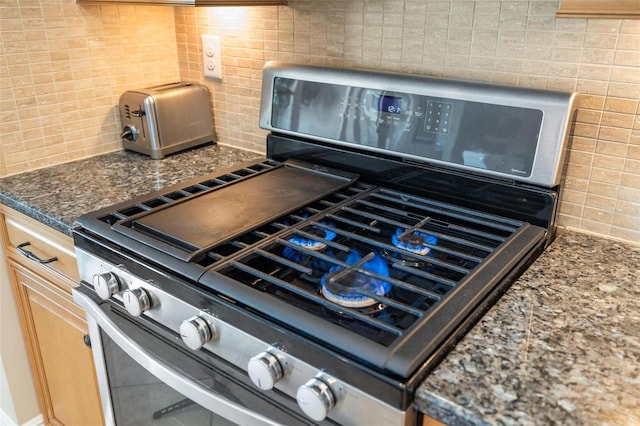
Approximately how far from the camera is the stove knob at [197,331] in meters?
0.87

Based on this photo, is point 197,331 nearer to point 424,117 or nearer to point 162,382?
point 162,382

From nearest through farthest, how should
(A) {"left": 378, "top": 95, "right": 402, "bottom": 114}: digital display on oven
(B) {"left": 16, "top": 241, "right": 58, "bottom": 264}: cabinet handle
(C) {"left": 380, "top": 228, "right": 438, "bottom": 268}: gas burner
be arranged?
1. (C) {"left": 380, "top": 228, "right": 438, "bottom": 268}: gas burner
2. (A) {"left": 378, "top": 95, "right": 402, "bottom": 114}: digital display on oven
3. (B) {"left": 16, "top": 241, "right": 58, "bottom": 264}: cabinet handle

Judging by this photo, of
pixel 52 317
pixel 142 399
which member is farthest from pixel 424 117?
pixel 52 317

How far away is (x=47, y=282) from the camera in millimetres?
1372

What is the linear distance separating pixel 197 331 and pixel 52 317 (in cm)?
75

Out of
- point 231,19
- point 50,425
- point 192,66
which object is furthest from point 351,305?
point 50,425

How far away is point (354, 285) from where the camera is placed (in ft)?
2.80

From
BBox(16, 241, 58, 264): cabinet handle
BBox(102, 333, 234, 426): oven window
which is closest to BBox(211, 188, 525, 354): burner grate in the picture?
BBox(102, 333, 234, 426): oven window

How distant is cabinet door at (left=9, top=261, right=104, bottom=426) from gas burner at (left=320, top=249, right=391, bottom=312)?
741 millimetres

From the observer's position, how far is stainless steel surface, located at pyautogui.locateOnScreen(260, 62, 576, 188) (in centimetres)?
102

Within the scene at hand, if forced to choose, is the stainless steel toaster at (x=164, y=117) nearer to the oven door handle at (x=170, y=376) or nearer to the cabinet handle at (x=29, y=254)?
Answer: the cabinet handle at (x=29, y=254)

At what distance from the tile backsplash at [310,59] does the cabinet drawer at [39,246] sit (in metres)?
0.16

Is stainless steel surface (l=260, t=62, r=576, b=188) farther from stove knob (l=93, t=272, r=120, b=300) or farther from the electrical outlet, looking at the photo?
stove knob (l=93, t=272, r=120, b=300)

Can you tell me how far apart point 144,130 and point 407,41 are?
2.57 ft
